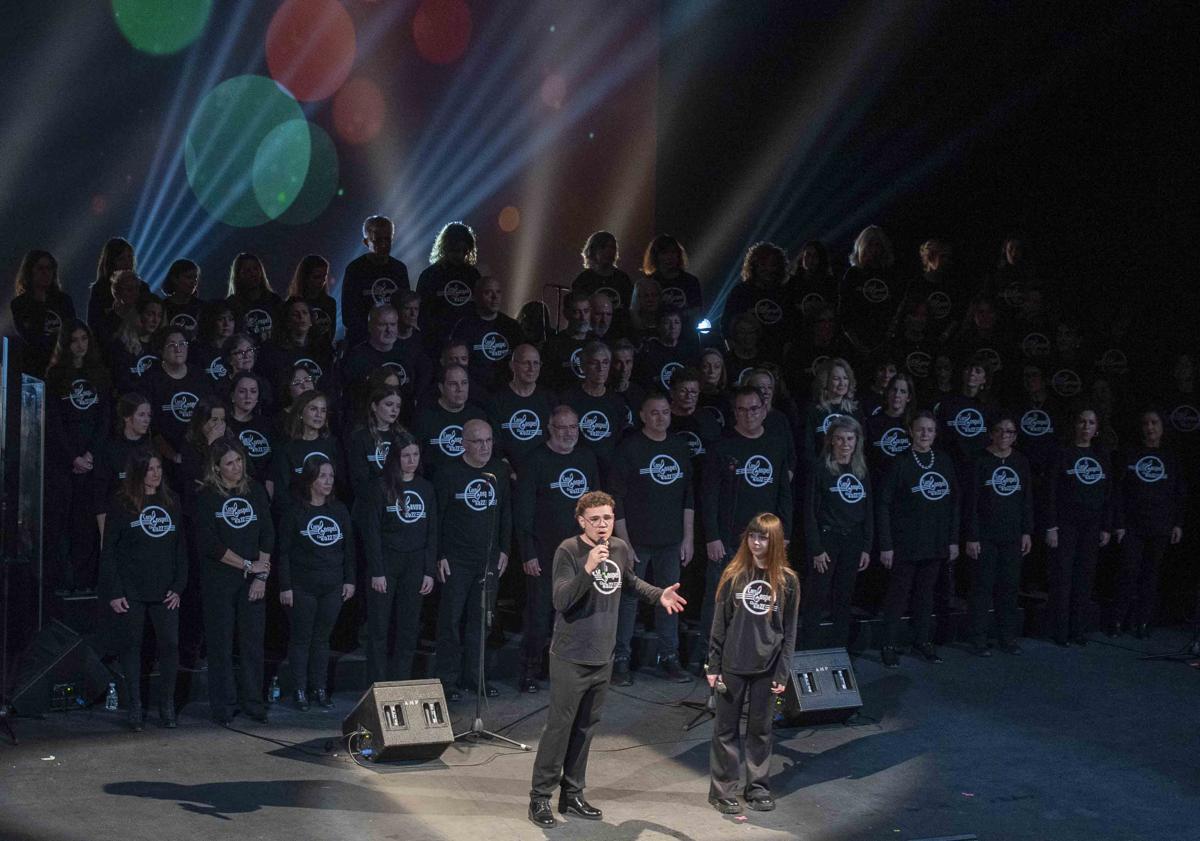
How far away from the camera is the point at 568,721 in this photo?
6277 mm

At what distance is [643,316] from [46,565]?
4.36m

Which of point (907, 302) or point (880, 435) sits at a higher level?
point (907, 302)

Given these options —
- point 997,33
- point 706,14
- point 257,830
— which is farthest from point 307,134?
point 257,830

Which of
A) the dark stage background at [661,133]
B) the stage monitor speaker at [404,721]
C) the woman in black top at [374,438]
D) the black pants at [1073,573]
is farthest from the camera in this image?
the dark stage background at [661,133]

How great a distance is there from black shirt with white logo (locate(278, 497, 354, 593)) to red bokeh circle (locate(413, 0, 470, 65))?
17.4 ft

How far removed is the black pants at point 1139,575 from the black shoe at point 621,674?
3.86 meters

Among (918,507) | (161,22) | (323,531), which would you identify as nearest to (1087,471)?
(918,507)

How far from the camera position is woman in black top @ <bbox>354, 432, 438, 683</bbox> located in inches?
320

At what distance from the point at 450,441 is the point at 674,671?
78.2 inches

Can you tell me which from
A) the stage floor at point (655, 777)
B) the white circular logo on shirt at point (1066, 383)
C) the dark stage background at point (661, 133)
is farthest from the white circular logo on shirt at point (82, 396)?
the white circular logo on shirt at point (1066, 383)

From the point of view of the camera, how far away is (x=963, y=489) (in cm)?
990

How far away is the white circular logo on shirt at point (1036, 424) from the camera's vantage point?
10.6m

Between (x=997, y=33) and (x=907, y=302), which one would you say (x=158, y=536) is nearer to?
(x=907, y=302)

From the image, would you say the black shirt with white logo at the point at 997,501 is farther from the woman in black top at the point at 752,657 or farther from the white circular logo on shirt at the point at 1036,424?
the woman in black top at the point at 752,657
